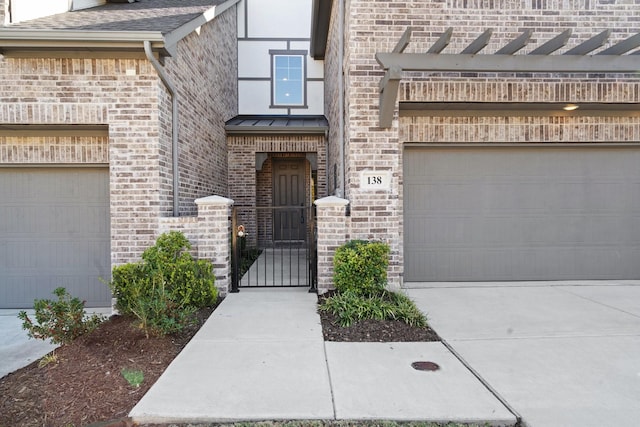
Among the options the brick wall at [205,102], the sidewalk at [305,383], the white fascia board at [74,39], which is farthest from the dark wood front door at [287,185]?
the sidewalk at [305,383]

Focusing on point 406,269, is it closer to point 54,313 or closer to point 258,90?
point 54,313

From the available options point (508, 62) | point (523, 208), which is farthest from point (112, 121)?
point (523, 208)

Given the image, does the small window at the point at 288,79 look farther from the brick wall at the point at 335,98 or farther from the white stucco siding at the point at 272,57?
the brick wall at the point at 335,98

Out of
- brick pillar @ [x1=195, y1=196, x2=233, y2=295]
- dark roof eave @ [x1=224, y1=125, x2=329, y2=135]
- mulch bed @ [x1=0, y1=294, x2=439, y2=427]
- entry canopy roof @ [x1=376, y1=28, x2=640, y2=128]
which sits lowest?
mulch bed @ [x1=0, y1=294, x2=439, y2=427]

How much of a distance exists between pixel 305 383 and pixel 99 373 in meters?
1.79

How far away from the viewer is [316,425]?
2.36m

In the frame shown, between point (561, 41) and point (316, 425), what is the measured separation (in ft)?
16.8

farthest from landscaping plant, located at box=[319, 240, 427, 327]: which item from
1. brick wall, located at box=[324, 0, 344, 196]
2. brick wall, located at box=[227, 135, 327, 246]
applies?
brick wall, located at box=[227, 135, 327, 246]

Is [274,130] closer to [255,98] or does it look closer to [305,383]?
[255,98]

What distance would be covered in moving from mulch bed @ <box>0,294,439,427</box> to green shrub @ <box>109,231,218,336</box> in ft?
0.63

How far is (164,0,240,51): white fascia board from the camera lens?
5111 mm

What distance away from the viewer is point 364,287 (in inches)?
184

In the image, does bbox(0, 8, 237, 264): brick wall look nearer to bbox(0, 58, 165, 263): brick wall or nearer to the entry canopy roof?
bbox(0, 58, 165, 263): brick wall

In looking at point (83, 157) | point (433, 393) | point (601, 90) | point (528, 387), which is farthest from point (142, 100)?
point (601, 90)
